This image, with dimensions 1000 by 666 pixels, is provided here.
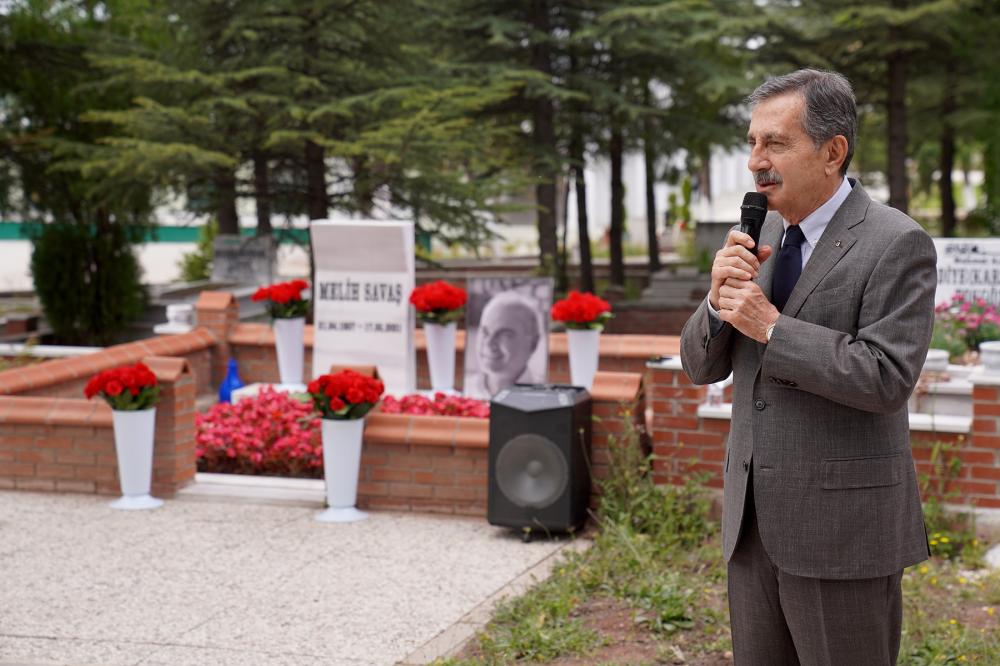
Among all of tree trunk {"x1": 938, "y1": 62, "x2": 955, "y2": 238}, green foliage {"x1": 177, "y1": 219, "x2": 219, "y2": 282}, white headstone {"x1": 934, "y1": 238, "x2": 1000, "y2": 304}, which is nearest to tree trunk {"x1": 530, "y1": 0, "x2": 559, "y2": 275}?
tree trunk {"x1": 938, "y1": 62, "x2": 955, "y2": 238}

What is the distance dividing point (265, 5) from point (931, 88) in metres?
12.2

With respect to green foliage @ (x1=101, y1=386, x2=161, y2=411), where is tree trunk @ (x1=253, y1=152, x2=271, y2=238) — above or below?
above

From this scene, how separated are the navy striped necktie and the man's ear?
0.64 ft

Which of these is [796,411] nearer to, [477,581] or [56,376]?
[477,581]

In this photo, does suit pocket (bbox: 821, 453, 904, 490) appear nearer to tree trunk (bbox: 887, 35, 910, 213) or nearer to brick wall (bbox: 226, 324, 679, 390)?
brick wall (bbox: 226, 324, 679, 390)

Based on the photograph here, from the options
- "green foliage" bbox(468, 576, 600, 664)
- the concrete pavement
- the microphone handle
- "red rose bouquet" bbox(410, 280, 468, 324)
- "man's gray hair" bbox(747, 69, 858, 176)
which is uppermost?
"man's gray hair" bbox(747, 69, 858, 176)

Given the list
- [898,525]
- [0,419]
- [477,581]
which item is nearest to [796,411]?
[898,525]

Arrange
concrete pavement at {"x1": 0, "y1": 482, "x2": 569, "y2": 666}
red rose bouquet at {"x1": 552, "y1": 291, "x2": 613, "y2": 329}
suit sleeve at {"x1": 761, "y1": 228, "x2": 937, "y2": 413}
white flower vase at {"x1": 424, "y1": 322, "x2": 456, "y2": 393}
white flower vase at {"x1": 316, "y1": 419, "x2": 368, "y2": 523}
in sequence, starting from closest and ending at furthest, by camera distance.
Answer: suit sleeve at {"x1": 761, "y1": 228, "x2": 937, "y2": 413} < concrete pavement at {"x1": 0, "y1": 482, "x2": 569, "y2": 666} < white flower vase at {"x1": 316, "y1": 419, "x2": 368, "y2": 523} < red rose bouquet at {"x1": 552, "y1": 291, "x2": 613, "y2": 329} < white flower vase at {"x1": 424, "y1": 322, "x2": 456, "y2": 393}

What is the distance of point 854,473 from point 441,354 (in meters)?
9.05

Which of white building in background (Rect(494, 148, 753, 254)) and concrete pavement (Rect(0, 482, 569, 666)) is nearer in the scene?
concrete pavement (Rect(0, 482, 569, 666))

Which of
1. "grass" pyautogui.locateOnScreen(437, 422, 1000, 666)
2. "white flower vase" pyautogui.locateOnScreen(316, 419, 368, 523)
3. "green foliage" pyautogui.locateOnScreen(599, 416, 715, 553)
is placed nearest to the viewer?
"grass" pyautogui.locateOnScreen(437, 422, 1000, 666)

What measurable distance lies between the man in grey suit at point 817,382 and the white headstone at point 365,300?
8322 millimetres

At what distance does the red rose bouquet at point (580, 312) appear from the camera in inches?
454

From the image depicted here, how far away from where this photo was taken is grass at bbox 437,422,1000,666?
550 cm
